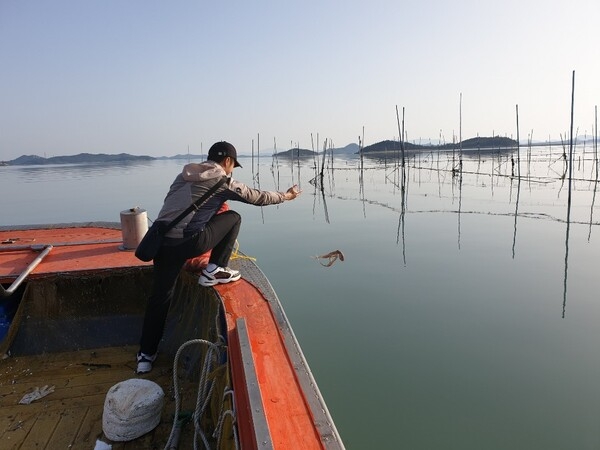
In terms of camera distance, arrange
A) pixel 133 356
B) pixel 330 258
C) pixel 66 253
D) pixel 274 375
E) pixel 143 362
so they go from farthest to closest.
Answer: pixel 330 258 → pixel 66 253 → pixel 133 356 → pixel 143 362 → pixel 274 375

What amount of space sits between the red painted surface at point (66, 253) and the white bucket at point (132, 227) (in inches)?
3.8

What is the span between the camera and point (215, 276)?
9.86 feet

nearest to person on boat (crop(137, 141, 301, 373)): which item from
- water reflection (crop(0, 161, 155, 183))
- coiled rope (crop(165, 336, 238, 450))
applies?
coiled rope (crop(165, 336, 238, 450))

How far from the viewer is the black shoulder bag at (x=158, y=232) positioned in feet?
8.32

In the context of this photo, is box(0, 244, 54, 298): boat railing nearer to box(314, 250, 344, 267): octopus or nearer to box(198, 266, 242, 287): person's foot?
box(198, 266, 242, 287): person's foot

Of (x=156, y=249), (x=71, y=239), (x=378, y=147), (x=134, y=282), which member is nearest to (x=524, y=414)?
(x=156, y=249)

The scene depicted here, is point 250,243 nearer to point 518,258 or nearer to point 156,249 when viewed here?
point 518,258

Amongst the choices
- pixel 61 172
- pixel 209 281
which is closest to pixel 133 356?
pixel 209 281

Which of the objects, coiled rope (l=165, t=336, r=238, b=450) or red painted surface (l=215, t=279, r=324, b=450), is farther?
coiled rope (l=165, t=336, r=238, b=450)

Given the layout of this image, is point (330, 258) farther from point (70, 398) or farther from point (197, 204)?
point (70, 398)

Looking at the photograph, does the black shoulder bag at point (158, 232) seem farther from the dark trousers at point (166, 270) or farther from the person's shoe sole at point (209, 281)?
the person's shoe sole at point (209, 281)

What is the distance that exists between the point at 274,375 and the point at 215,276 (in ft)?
4.35

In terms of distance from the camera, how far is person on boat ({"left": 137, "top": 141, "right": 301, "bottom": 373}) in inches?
102

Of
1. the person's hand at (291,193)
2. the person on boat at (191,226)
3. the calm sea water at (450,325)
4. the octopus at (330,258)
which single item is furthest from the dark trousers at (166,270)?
the octopus at (330,258)
